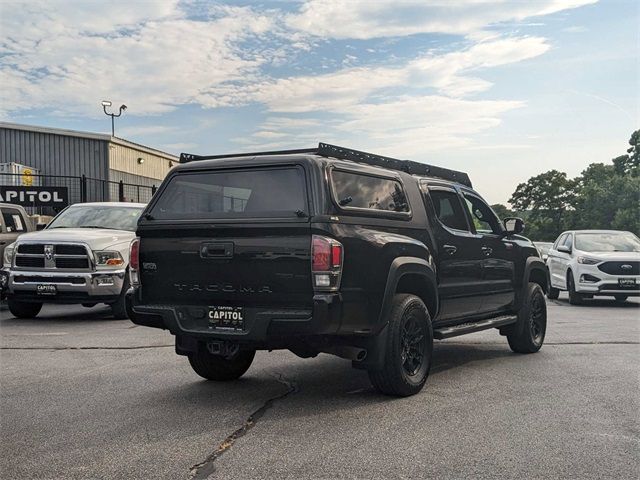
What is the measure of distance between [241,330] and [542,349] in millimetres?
4713

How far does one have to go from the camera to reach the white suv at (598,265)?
1481 centimetres

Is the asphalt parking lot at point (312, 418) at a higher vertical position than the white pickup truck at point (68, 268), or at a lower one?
lower

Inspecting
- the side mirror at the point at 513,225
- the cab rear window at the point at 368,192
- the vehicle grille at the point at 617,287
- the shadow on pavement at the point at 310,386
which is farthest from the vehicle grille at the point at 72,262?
the vehicle grille at the point at 617,287

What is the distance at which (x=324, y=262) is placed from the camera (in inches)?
196

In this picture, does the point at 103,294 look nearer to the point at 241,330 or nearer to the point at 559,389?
the point at 241,330

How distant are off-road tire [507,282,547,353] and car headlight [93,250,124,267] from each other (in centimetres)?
602

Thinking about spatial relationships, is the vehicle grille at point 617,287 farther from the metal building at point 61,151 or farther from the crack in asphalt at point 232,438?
the metal building at point 61,151

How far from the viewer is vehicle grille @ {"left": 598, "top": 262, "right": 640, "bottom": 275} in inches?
582

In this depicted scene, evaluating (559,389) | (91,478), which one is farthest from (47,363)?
(559,389)

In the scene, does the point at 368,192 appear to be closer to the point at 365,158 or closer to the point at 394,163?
the point at 365,158

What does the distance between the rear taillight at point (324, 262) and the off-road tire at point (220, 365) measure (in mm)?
1697

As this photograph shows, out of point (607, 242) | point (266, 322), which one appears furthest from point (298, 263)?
point (607, 242)

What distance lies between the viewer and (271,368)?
7.09m

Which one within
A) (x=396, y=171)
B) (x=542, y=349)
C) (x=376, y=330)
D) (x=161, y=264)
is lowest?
(x=542, y=349)
